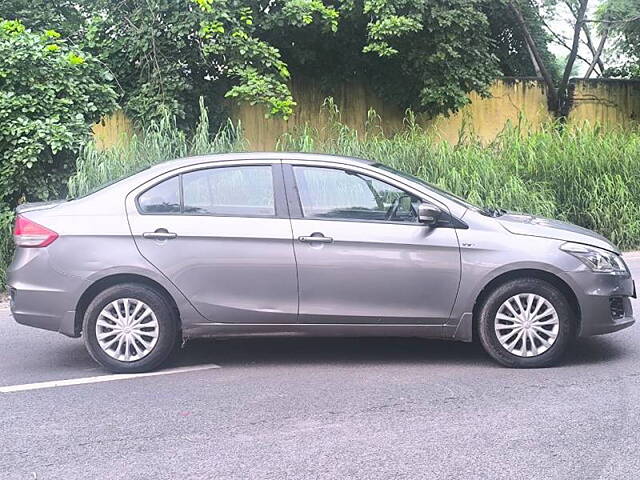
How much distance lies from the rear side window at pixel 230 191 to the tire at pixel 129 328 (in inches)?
29.6

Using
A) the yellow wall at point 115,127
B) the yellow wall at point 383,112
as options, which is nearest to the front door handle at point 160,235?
the yellow wall at point 115,127

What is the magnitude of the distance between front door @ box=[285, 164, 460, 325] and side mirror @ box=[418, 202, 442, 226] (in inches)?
2.3

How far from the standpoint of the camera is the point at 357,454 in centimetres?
393

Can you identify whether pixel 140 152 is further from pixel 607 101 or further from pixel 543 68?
pixel 607 101

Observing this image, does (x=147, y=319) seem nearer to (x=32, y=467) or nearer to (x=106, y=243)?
(x=106, y=243)

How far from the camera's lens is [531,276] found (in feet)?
17.6

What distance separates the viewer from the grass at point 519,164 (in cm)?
1103

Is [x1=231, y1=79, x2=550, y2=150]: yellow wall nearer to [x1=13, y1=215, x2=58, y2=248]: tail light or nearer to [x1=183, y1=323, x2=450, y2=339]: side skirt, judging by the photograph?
[x1=13, y1=215, x2=58, y2=248]: tail light

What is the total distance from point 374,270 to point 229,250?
3.59ft

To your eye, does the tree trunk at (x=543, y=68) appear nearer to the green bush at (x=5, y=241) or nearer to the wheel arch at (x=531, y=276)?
the green bush at (x=5, y=241)

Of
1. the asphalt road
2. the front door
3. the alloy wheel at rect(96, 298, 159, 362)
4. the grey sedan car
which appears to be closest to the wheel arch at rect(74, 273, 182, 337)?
the grey sedan car

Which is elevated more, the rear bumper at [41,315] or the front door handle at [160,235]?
the front door handle at [160,235]

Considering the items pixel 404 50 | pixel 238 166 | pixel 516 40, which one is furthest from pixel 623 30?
pixel 238 166

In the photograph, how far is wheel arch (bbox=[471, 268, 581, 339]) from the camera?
5.34m
